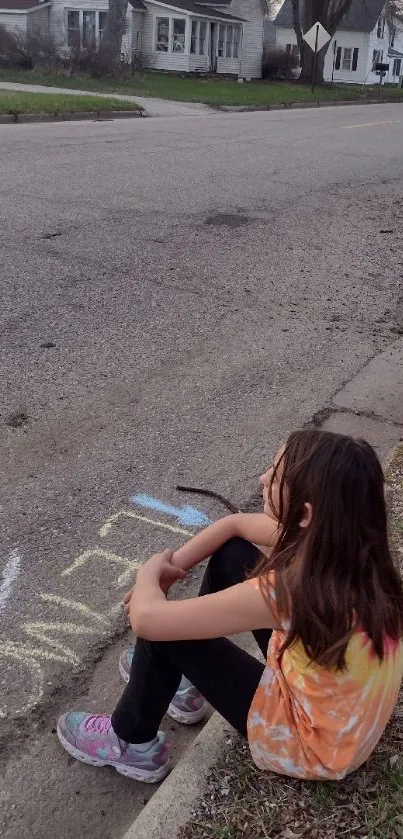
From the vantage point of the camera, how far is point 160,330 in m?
5.24

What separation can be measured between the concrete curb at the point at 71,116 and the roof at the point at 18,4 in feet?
72.5

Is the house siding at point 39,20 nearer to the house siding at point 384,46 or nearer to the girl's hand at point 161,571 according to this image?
the house siding at point 384,46

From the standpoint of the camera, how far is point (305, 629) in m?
1.88

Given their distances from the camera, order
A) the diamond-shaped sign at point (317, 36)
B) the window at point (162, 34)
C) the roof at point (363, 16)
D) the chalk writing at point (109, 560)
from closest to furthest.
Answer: the chalk writing at point (109, 560)
the diamond-shaped sign at point (317, 36)
the window at point (162, 34)
the roof at point (363, 16)

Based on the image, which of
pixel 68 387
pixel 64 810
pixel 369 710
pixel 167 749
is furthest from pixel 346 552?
pixel 68 387

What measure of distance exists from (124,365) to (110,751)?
2.70 metres

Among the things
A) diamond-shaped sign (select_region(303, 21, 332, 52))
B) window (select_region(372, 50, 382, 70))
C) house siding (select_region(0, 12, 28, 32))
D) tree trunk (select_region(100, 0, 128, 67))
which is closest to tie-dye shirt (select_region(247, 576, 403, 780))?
tree trunk (select_region(100, 0, 128, 67))

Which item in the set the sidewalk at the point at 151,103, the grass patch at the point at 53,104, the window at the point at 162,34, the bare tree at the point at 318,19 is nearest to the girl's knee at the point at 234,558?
the grass patch at the point at 53,104

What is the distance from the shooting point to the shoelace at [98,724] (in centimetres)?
228

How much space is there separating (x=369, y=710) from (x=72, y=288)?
168 inches

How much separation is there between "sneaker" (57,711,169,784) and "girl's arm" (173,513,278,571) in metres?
0.48

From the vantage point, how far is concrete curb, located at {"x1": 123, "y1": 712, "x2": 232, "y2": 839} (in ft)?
6.31

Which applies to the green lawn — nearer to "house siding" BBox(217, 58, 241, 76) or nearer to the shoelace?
"house siding" BBox(217, 58, 241, 76)

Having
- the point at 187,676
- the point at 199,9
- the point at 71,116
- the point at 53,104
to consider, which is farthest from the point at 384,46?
the point at 187,676
